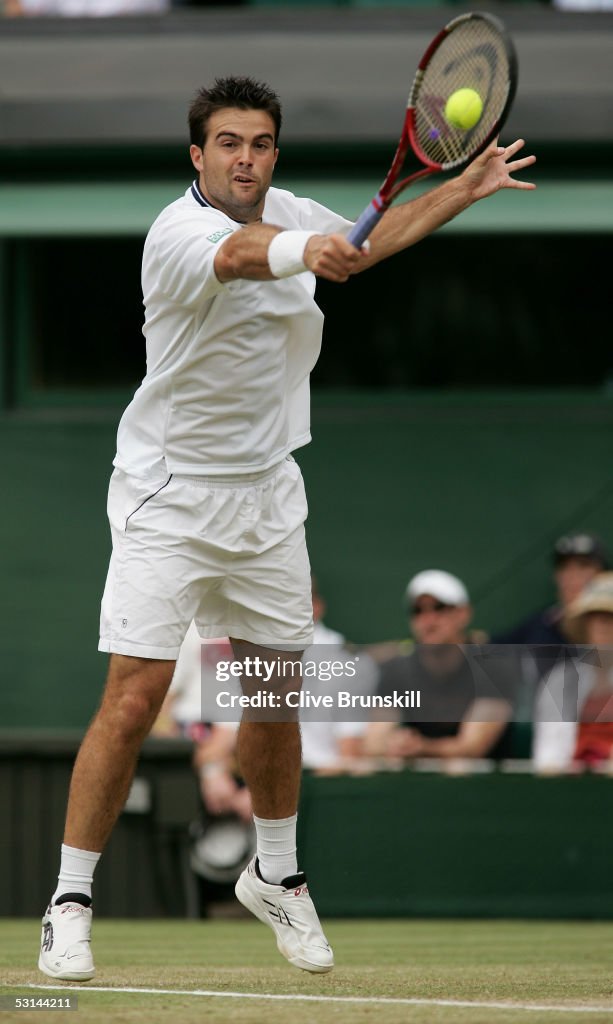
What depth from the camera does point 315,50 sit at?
1001cm

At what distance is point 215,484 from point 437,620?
402 cm

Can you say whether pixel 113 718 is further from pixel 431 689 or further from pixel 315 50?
pixel 315 50

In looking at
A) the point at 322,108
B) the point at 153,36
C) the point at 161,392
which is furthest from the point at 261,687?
the point at 153,36

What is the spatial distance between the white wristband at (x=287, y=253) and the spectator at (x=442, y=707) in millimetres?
4242

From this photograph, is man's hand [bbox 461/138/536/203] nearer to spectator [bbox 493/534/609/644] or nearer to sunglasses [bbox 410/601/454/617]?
sunglasses [bbox 410/601/454/617]

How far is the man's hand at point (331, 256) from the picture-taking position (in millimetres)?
4008

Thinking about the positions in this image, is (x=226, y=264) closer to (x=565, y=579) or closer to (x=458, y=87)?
(x=458, y=87)

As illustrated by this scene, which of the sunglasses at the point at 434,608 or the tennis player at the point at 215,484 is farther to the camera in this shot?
the sunglasses at the point at 434,608

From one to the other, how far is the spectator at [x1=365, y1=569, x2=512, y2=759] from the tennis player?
10.9 feet

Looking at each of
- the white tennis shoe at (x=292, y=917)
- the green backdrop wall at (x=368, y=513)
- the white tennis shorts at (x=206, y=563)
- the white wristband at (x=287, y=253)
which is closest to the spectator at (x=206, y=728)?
the green backdrop wall at (x=368, y=513)

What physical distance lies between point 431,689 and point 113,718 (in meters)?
3.79

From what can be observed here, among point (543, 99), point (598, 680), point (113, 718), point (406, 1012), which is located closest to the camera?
point (406, 1012)

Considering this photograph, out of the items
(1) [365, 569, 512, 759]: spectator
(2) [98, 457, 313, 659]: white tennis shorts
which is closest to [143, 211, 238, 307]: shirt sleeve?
(2) [98, 457, 313, 659]: white tennis shorts

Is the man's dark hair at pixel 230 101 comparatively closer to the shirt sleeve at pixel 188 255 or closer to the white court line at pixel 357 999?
the shirt sleeve at pixel 188 255
